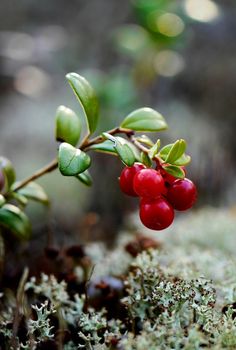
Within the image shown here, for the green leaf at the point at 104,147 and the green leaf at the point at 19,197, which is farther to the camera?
the green leaf at the point at 19,197

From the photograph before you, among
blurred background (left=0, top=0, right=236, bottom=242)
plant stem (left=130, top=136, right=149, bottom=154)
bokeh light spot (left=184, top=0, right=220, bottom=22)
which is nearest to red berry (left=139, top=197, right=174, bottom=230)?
plant stem (left=130, top=136, right=149, bottom=154)

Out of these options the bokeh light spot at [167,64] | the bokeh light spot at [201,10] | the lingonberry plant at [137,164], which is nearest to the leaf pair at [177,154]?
the lingonberry plant at [137,164]

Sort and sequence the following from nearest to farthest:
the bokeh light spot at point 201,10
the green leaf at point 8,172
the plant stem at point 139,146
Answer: the plant stem at point 139,146 < the green leaf at point 8,172 < the bokeh light spot at point 201,10

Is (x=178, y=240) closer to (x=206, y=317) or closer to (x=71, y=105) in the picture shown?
(x=206, y=317)

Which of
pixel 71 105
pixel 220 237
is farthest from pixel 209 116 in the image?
pixel 220 237

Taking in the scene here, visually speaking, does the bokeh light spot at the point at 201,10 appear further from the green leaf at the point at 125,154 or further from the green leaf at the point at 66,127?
the green leaf at the point at 125,154

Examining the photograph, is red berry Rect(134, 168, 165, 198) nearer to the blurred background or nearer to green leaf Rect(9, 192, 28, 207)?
green leaf Rect(9, 192, 28, 207)

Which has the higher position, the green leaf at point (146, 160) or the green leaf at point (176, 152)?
the green leaf at point (176, 152)

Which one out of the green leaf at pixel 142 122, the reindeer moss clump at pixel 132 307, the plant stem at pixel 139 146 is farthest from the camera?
the green leaf at pixel 142 122
